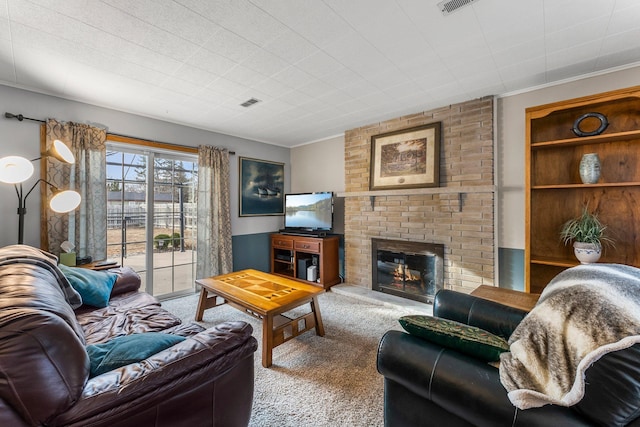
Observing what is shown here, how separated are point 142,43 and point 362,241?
3.32 meters

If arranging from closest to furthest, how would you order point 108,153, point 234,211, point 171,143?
point 108,153
point 171,143
point 234,211

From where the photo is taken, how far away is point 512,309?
164 centimetres

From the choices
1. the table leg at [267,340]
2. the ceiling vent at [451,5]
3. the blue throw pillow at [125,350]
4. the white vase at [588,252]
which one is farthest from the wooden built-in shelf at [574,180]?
the blue throw pillow at [125,350]

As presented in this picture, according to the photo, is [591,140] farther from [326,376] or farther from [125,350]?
[125,350]

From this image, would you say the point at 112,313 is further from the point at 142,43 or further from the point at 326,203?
the point at 326,203

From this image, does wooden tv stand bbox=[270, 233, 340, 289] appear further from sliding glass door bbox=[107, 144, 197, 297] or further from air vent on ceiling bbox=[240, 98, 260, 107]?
air vent on ceiling bbox=[240, 98, 260, 107]

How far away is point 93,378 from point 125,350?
6.9 inches

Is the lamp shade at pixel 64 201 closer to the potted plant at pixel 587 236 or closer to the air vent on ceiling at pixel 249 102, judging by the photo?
the air vent on ceiling at pixel 249 102

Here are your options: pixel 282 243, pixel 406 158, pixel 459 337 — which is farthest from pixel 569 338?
pixel 282 243

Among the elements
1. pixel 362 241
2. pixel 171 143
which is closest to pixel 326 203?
pixel 362 241

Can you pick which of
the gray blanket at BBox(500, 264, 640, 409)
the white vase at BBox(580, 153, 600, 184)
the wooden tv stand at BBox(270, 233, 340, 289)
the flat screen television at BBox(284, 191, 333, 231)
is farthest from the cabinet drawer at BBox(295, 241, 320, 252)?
the gray blanket at BBox(500, 264, 640, 409)

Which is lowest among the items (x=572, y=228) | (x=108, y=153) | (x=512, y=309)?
(x=512, y=309)

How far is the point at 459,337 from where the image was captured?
1136mm

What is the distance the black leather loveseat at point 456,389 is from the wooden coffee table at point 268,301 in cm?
114
